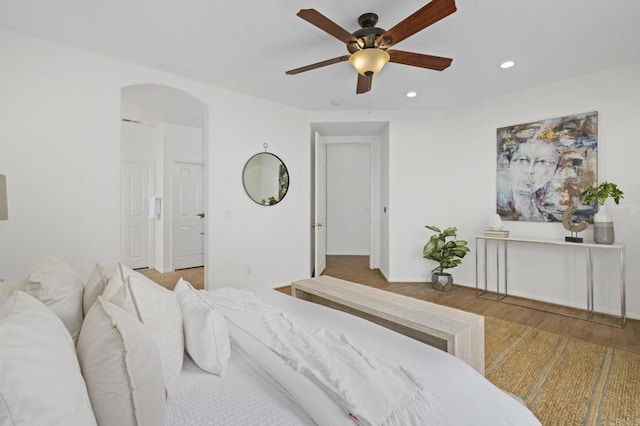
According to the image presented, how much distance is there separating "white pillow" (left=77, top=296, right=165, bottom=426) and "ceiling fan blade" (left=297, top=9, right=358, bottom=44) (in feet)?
5.90

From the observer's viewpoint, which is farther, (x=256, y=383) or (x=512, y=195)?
(x=512, y=195)

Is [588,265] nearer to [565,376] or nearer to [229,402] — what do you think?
[565,376]

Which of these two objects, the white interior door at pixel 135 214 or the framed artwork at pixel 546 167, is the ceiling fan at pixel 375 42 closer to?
the framed artwork at pixel 546 167

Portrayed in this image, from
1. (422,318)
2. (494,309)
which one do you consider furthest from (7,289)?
(494,309)

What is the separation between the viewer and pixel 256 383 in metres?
1.04

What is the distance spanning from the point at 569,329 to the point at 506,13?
2.82 metres

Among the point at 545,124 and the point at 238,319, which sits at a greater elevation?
the point at 545,124

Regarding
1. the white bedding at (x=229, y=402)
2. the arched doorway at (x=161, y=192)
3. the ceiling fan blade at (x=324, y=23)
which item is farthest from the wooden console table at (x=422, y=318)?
the arched doorway at (x=161, y=192)

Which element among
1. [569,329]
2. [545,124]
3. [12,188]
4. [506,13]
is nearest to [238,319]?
[12,188]

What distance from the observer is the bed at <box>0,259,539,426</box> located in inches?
23.8

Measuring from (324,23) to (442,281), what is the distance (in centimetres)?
347

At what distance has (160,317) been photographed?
1.07 meters

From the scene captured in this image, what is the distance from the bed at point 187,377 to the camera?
1.98 ft

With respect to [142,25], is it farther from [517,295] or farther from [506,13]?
[517,295]
